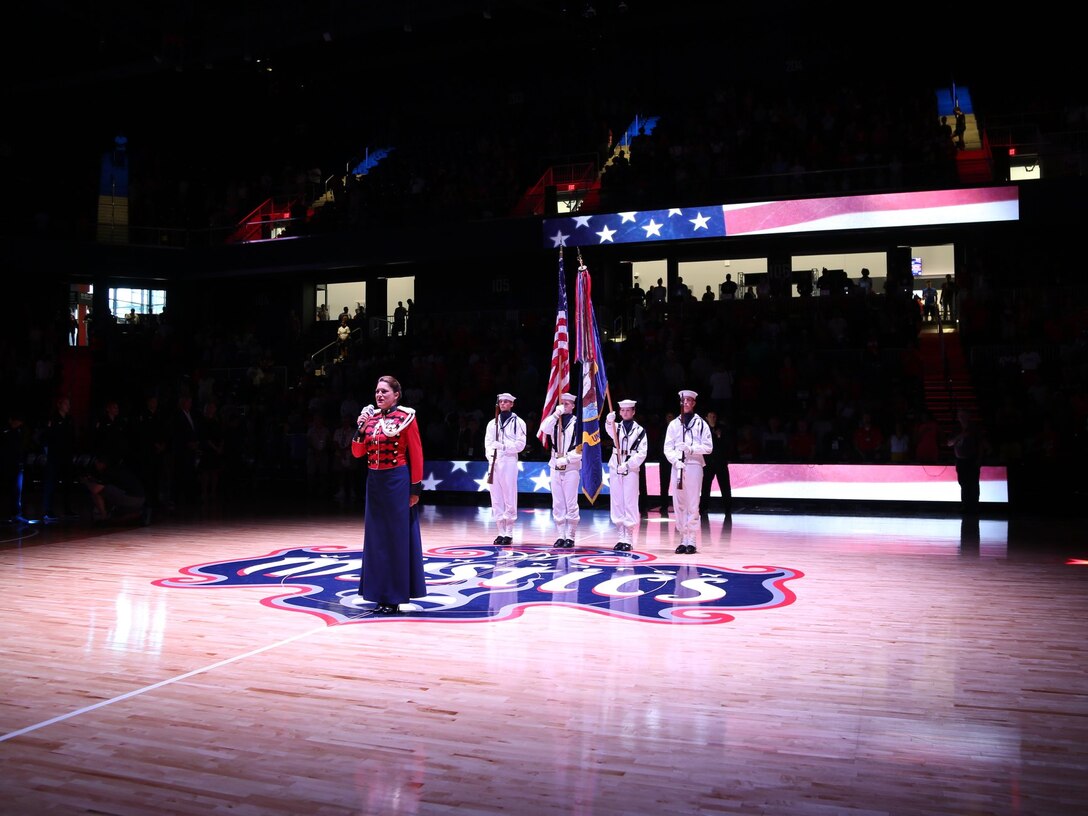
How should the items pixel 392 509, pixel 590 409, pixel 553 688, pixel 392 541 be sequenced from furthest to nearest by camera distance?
pixel 590 409
pixel 392 541
pixel 392 509
pixel 553 688

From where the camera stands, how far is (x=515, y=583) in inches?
399

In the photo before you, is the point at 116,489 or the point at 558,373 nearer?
the point at 558,373

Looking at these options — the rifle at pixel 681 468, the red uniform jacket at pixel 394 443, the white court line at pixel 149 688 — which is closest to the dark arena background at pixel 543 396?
the white court line at pixel 149 688

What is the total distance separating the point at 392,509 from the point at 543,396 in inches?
513

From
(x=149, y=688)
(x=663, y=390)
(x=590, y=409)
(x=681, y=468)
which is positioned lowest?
(x=149, y=688)

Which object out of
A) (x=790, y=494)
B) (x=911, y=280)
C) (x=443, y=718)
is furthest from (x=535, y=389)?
(x=443, y=718)

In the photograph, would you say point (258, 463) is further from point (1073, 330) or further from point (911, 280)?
point (1073, 330)

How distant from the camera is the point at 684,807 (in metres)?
4.35

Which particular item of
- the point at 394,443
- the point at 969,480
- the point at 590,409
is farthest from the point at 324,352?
the point at 394,443

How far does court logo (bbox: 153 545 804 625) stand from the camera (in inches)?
345

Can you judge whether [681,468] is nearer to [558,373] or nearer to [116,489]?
[558,373]

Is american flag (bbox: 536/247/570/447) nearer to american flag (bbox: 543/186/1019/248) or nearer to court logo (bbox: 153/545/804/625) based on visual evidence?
court logo (bbox: 153/545/804/625)

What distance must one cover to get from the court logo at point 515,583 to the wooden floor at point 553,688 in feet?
0.19

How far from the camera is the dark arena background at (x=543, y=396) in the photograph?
17.3 feet
